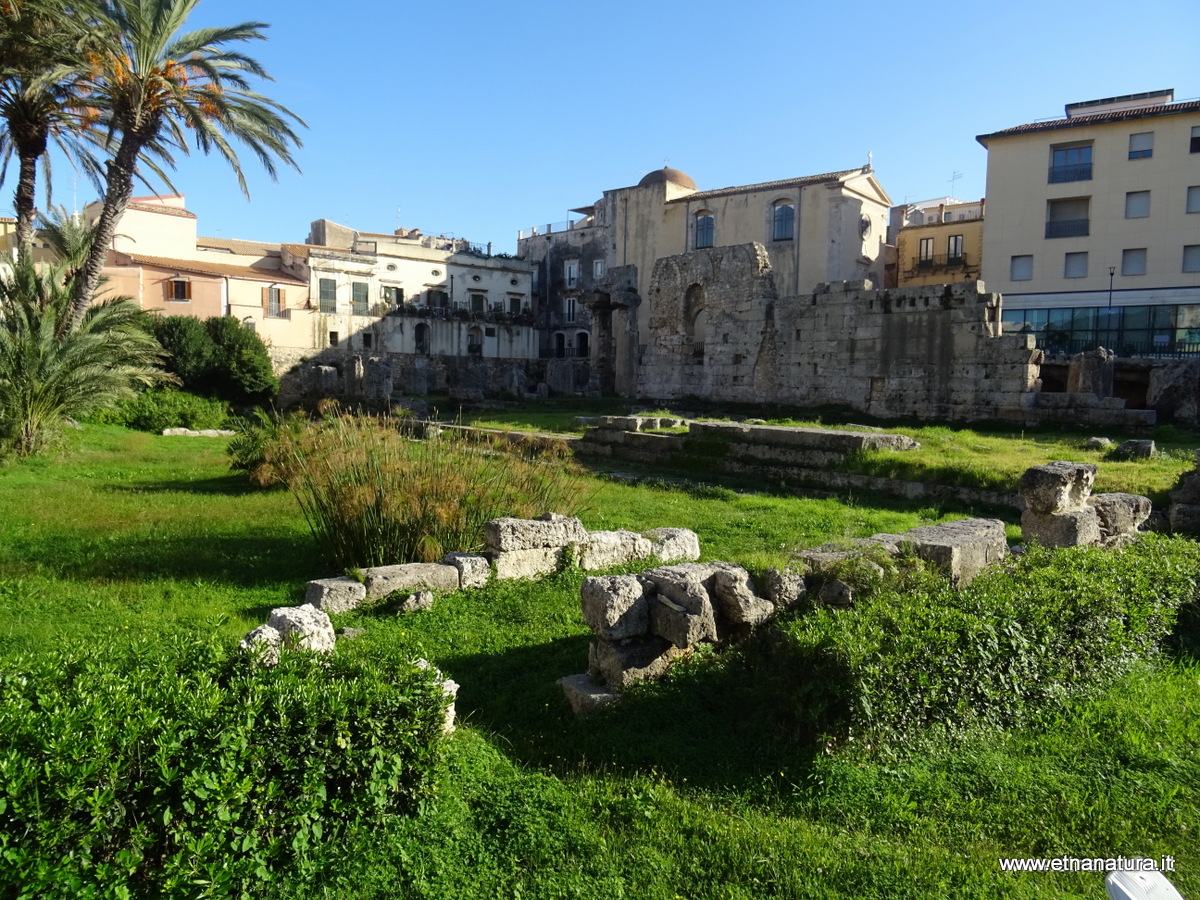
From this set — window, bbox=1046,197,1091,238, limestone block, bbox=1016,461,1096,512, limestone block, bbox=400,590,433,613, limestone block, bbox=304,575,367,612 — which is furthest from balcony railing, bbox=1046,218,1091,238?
limestone block, bbox=304,575,367,612

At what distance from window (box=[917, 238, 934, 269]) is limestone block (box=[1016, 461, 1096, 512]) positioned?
36.0 meters

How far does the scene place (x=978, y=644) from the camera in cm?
448

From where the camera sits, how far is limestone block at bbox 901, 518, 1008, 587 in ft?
19.0

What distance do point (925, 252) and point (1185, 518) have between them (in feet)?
118

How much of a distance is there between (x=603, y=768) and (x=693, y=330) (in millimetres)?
23077

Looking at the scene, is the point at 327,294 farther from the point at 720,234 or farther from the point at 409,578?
the point at 409,578

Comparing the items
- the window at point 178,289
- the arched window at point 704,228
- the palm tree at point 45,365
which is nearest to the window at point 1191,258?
the arched window at point 704,228

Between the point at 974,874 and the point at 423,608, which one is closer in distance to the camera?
the point at 974,874

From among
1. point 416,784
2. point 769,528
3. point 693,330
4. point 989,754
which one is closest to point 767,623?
point 989,754

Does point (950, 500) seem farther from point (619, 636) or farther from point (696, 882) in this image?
point (696, 882)

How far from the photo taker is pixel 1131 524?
8.45 metres

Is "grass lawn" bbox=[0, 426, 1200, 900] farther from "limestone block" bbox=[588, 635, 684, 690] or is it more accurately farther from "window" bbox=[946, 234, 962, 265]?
"window" bbox=[946, 234, 962, 265]

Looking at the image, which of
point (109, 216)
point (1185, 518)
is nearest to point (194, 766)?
point (1185, 518)

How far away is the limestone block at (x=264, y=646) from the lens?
12.7ft
